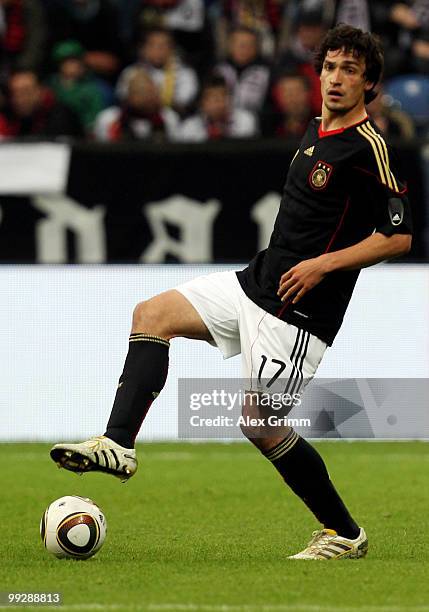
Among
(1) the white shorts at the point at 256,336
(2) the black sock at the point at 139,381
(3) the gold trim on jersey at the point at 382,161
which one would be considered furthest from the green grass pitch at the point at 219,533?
(3) the gold trim on jersey at the point at 382,161

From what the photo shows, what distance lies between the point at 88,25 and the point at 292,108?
3.52 m

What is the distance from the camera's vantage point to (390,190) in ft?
18.2

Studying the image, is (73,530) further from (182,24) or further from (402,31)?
(182,24)

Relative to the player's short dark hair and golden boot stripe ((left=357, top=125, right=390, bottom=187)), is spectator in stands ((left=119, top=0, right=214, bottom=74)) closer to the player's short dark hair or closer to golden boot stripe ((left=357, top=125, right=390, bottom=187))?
the player's short dark hair

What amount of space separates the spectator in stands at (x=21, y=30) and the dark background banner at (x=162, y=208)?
372cm

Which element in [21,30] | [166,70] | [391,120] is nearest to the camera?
[391,120]

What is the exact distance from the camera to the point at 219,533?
6.64 m

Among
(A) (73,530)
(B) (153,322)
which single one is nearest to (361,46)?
(B) (153,322)

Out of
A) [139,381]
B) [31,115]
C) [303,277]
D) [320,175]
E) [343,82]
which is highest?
[343,82]

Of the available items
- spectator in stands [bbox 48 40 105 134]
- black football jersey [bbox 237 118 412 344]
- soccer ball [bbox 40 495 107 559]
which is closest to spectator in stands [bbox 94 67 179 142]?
spectator in stands [bbox 48 40 105 134]

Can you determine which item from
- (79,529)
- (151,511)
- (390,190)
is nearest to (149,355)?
(79,529)

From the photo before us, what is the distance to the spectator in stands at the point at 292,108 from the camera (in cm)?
1253

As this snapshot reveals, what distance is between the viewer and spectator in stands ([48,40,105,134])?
13.7 m

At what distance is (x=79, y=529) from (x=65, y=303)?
467 centimetres
